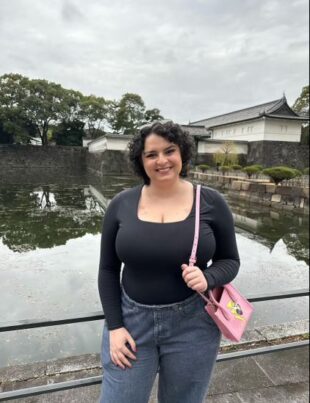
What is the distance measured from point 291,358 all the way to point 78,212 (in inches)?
121

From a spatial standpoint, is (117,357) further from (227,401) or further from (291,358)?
(291,358)

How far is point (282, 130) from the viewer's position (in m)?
21.4

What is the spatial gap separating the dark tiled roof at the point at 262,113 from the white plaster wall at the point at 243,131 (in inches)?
16.5

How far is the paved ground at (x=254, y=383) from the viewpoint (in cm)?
162

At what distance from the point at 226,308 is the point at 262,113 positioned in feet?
71.0

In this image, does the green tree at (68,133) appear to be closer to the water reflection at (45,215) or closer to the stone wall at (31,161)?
the stone wall at (31,161)

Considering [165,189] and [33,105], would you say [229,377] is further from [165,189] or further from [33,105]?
[33,105]

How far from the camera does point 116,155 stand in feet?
29.9

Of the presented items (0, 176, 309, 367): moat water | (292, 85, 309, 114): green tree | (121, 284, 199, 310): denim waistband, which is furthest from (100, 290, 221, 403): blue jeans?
(292, 85, 309, 114): green tree

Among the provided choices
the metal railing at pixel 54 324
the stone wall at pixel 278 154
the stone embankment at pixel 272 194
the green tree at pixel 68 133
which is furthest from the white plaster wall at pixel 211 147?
the metal railing at pixel 54 324

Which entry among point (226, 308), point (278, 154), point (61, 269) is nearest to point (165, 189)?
point (226, 308)

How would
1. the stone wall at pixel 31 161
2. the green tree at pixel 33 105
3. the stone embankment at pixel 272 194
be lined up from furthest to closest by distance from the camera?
the stone embankment at pixel 272 194 → the stone wall at pixel 31 161 → the green tree at pixel 33 105

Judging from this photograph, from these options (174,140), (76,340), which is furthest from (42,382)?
(174,140)

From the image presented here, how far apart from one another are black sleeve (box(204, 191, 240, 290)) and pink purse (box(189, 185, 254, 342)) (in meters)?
0.06
